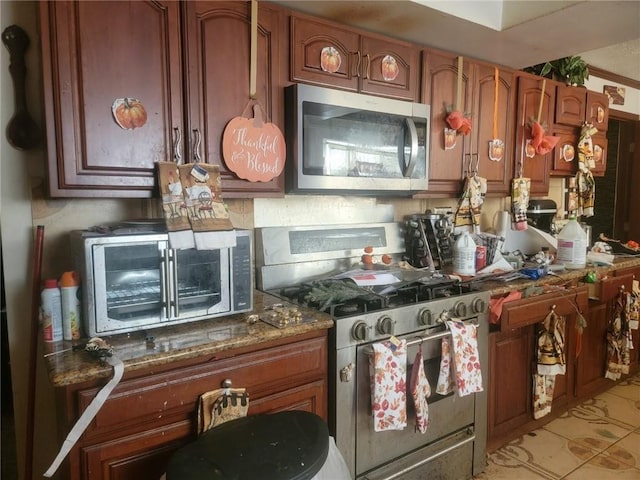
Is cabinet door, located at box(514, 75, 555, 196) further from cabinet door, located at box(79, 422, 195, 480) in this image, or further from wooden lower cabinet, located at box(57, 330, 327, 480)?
cabinet door, located at box(79, 422, 195, 480)

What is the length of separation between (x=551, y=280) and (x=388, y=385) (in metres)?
1.20

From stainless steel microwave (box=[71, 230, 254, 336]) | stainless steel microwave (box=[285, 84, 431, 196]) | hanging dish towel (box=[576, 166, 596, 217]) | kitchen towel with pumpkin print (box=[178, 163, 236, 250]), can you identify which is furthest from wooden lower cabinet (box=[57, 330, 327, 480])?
hanging dish towel (box=[576, 166, 596, 217])

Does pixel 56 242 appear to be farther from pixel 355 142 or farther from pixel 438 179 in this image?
pixel 438 179

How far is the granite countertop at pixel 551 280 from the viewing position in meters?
2.05

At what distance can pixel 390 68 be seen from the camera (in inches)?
78.7

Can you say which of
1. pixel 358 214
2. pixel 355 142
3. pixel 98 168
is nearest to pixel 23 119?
pixel 98 168

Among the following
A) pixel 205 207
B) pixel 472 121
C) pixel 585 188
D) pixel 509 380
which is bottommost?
pixel 509 380

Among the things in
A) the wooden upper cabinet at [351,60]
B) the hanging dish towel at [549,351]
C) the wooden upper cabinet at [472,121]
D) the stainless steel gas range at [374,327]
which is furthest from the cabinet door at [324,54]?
the hanging dish towel at [549,351]

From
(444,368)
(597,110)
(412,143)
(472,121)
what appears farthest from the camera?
(597,110)

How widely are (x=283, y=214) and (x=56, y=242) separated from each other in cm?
94

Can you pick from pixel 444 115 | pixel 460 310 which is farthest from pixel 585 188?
pixel 460 310

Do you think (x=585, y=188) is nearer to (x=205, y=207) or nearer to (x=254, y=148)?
(x=254, y=148)

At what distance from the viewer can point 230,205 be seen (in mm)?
1922

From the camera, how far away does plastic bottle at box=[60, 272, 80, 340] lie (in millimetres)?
1312
